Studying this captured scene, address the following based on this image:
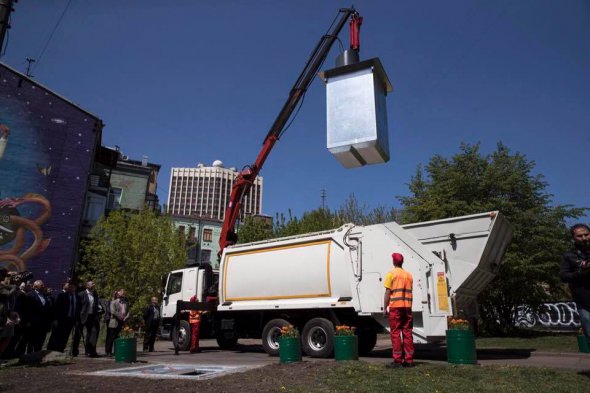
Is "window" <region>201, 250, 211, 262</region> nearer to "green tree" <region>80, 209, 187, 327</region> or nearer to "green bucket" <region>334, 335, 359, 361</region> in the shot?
"green tree" <region>80, 209, 187, 327</region>

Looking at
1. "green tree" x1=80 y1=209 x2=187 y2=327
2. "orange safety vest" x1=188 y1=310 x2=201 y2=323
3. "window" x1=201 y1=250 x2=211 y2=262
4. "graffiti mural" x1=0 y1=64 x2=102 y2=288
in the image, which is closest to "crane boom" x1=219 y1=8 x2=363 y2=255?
"orange safety vest" x1=188 y1=310 x2=201 y2=323

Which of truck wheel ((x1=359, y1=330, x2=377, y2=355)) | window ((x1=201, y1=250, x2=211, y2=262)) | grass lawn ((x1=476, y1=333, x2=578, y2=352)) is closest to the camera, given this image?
truck wheel ((x1=359, y1=330, x2=377, y2=355))

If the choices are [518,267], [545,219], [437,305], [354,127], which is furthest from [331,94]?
[545,219]

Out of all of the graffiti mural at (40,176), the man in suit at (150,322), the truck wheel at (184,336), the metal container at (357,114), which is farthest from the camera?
the graffiti mural at (40,176)

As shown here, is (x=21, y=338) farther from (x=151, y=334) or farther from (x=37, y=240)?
(x=37, y=240)

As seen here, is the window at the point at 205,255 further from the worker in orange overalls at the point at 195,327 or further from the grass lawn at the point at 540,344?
the grass lawn at the point at 540,344

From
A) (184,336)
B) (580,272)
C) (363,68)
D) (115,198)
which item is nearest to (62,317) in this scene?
(184,336)

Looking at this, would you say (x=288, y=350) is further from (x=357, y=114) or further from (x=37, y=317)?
(x=37, y=317)

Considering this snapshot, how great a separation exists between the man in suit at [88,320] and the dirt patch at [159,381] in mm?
3472

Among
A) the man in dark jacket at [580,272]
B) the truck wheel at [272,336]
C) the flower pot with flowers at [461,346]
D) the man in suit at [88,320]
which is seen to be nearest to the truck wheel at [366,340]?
the truck wheel at [272,336]

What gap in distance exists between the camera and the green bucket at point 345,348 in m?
8.89

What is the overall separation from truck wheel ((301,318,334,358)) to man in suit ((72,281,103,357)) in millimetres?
5716

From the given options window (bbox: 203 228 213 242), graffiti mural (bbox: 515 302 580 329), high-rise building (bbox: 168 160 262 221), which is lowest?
graffiti mural (bbox: 515 302 580 329)

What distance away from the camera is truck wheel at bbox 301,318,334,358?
34.1 feet
